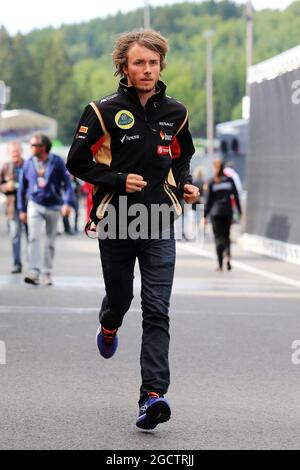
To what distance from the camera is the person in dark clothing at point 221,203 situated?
1936 cm

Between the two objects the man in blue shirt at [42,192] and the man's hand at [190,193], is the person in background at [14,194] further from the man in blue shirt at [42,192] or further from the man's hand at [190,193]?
the man's hand at [190,193]

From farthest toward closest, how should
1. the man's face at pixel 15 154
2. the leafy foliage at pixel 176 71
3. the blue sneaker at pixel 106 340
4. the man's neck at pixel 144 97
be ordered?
the leafy foliage at pixel 176 71
the man's face at pixel 15 154
the blue sneaker at pixel 106 340
the man's neck at pixel 144 97

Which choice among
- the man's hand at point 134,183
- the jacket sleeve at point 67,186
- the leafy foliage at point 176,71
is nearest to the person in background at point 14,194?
the jacket sleeve at point 67,186

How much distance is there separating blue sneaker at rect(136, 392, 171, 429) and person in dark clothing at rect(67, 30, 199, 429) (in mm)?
66

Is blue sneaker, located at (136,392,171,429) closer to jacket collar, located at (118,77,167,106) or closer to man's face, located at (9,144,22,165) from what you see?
jacket collar, located at (118,77,167,106)

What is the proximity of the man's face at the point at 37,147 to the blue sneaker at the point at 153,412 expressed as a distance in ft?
28.7

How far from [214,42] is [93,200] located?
17111cm

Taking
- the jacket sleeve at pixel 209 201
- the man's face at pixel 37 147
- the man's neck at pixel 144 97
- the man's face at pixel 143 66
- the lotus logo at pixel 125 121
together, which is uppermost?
the man's face at pixel 143 66

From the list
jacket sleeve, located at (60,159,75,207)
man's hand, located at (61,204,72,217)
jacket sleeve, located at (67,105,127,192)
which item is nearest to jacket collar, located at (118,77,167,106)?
jacket sleeve, located at (67,105,127,192)

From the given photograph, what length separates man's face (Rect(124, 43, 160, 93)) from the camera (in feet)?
22.5

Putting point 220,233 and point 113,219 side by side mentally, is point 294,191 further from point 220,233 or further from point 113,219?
point 113,219

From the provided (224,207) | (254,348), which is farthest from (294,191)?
(254,348)

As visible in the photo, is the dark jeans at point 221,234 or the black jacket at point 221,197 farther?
the black jacket at point 221,197

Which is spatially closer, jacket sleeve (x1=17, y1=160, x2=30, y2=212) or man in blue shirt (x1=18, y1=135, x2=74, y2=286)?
man in blue shirt (x1=18, y1=135, x2=74, y2=286)
